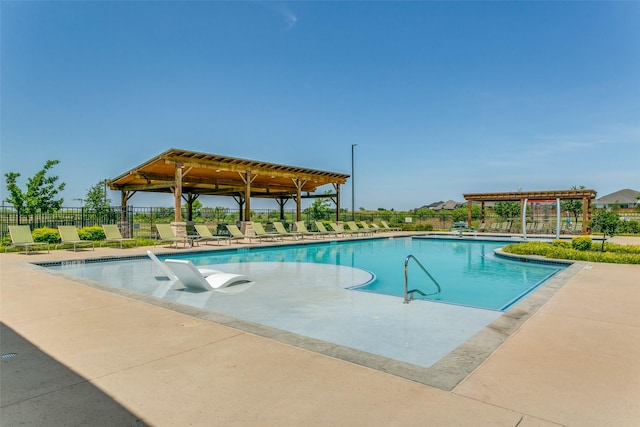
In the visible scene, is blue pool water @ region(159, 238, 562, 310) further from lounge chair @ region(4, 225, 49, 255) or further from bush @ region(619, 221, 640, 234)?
bush @ region(619, 221, 640, 234)

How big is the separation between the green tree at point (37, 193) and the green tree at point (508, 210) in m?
29.6

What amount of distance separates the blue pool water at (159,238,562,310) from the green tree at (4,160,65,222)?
27.9ft

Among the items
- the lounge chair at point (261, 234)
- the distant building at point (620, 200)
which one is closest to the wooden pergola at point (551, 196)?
the lounge chair at point (261, 234)

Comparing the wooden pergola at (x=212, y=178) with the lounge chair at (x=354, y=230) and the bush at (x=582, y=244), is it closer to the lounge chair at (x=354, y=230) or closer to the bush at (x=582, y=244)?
the lounge chair at (x=354, y=230)

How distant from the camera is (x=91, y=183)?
62.7ft

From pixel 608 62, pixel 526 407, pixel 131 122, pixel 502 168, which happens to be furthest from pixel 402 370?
pixel 502 168

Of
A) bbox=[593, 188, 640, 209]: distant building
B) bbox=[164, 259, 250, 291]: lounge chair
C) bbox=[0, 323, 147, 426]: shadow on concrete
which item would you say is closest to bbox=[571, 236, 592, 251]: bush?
bbox=[164, 259, 250, 291]: lounge chair

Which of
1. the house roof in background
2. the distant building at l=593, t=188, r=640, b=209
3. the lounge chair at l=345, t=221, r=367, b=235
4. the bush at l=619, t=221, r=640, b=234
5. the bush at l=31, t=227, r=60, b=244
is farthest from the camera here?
the house roof in background

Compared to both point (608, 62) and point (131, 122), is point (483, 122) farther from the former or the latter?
point (131, 122)

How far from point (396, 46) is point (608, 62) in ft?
26.8

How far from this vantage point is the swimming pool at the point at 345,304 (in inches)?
142

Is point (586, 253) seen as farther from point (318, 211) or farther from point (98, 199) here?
point (98, 199)

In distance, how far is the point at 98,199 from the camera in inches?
734

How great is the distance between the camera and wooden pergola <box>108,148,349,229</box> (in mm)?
14836
